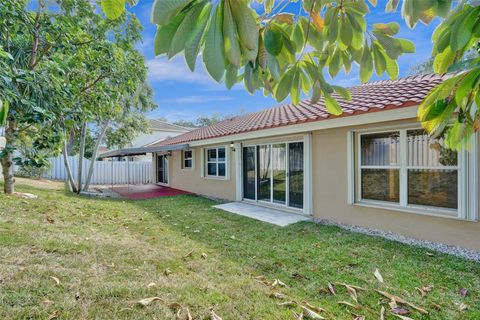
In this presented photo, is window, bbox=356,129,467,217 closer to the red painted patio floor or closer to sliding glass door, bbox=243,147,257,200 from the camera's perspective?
sliding glass door, bbox=243,147,257,200

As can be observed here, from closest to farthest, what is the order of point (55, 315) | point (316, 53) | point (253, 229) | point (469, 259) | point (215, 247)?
1. point (316, 53)
2. point (55, 315)
3. point (469, 259)
4. point (215, 247)
5. point (253, 229)

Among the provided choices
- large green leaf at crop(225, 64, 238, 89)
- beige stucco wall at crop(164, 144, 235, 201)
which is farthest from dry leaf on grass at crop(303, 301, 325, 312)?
beige stucco wall at crop(164, 144, 235, 201)

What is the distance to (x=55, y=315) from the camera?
3146mm

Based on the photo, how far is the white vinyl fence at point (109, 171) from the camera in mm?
23500

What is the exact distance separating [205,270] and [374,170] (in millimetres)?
5161

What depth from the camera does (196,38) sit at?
48.1 inches

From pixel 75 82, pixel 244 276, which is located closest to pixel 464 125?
pixel 244 276

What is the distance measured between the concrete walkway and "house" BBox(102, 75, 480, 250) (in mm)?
411

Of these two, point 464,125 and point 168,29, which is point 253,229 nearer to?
point 464,125

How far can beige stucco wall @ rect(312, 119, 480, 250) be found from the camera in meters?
6.01

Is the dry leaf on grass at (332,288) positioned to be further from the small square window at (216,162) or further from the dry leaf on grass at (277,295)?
the small square window at (216,162)

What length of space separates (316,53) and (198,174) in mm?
14578

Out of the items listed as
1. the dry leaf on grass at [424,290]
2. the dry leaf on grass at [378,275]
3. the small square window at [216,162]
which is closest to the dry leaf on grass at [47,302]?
the dry leaf on grass at [378,275]

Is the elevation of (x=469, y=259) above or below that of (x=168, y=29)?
below
